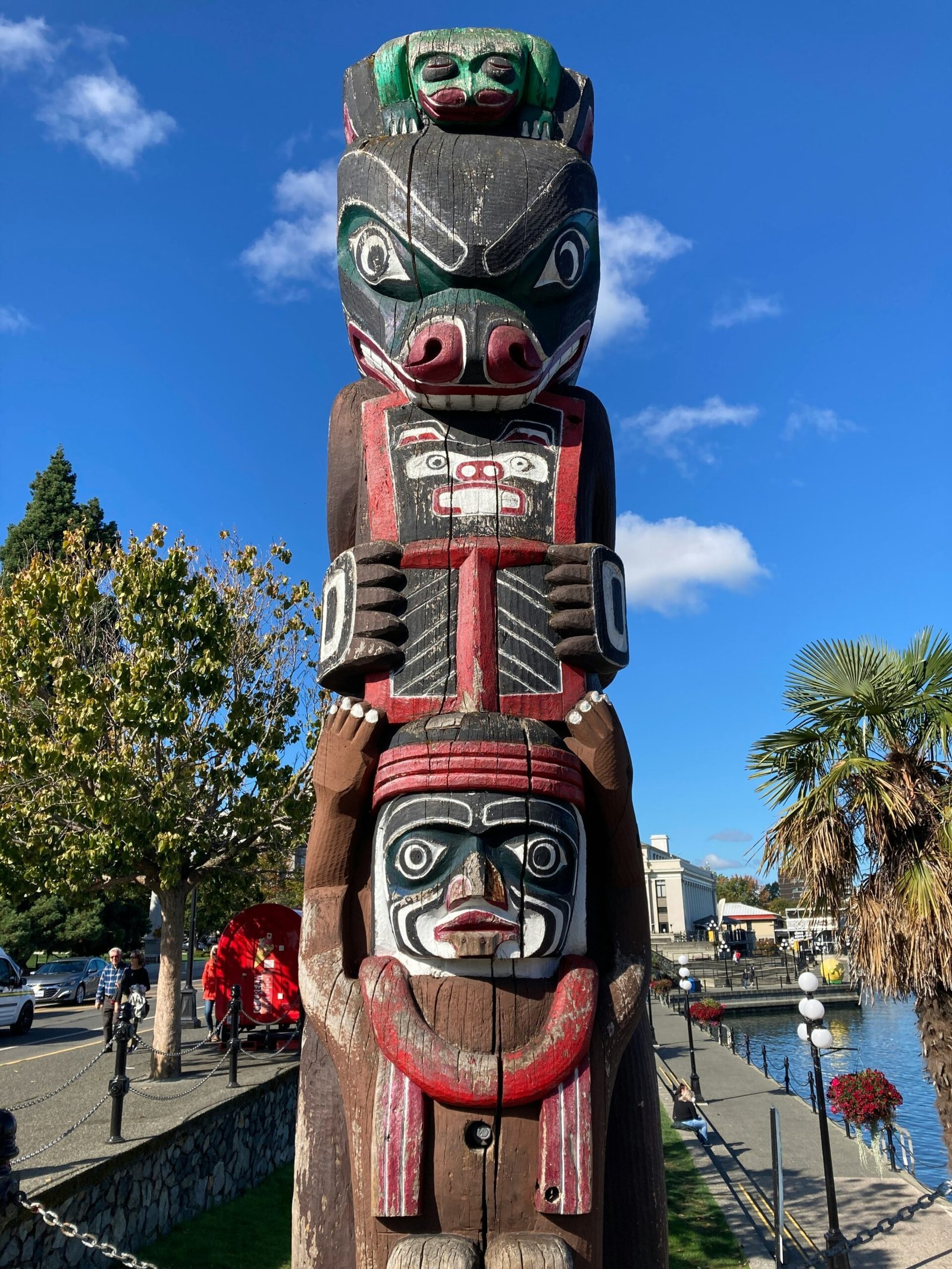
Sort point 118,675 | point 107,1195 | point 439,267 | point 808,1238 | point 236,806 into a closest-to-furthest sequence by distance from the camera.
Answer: point 439,267 → point 107,1195 → point 808,1238 → point 118,675 → point 236,806

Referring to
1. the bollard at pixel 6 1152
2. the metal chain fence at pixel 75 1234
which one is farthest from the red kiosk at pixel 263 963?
the bollard at pixel 6 1152

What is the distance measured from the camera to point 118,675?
1148cm

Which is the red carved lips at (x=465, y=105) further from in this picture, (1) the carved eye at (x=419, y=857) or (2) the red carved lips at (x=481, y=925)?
(2) the red carved lips at (x=481, y=925)

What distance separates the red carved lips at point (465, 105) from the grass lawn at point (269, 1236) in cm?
784

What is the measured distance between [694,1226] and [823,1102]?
204 centimetres

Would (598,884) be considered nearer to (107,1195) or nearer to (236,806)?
(107,1195)

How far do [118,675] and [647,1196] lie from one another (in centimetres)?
903

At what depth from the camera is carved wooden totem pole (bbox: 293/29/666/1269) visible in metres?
3.60

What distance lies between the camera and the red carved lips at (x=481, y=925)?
3740 mm

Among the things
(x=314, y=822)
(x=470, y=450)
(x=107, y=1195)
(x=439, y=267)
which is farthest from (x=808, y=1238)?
(x=439, y=267)

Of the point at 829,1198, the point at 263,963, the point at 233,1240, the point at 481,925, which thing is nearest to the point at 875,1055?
the point at 263,963

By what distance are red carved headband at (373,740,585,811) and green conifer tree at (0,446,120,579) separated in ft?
90.2

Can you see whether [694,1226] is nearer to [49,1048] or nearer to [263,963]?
[263,963]

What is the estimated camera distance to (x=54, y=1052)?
14.7m
